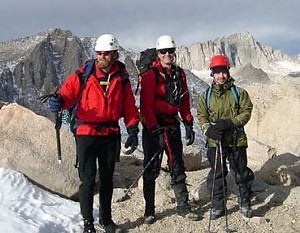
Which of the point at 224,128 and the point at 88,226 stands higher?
the point at 224,128

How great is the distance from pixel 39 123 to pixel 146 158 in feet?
14.9

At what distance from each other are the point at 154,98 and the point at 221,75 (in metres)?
1.26

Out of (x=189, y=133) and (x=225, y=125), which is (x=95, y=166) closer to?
(x=189, y=133)

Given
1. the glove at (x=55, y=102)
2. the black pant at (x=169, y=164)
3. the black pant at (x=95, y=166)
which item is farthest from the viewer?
the black pant at (x=169, y=164)

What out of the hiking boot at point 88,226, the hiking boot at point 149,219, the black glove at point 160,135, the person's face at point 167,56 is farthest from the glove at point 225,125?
the hiking boot at point 88,226

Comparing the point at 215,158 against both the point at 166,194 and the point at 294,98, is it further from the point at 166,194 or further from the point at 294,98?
the point at 294,98

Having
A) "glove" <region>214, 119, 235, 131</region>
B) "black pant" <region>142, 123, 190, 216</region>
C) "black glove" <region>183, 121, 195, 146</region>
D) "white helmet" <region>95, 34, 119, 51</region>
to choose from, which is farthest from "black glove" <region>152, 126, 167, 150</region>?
"white helmet" <region>95, 34, 119, 51</region>

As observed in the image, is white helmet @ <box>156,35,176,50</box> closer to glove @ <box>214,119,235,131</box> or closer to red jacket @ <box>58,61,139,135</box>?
red jacket @ <box>58,61,139,135</box>

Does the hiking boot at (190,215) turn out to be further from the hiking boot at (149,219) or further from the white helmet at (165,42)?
the white helmet at (165,42)

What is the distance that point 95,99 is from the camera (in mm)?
7992

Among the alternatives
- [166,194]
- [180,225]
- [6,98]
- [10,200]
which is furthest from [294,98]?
[6,98]

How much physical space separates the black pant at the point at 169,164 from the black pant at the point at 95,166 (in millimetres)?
736

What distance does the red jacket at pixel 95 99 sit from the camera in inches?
314

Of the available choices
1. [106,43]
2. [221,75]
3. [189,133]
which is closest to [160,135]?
[189,133]
